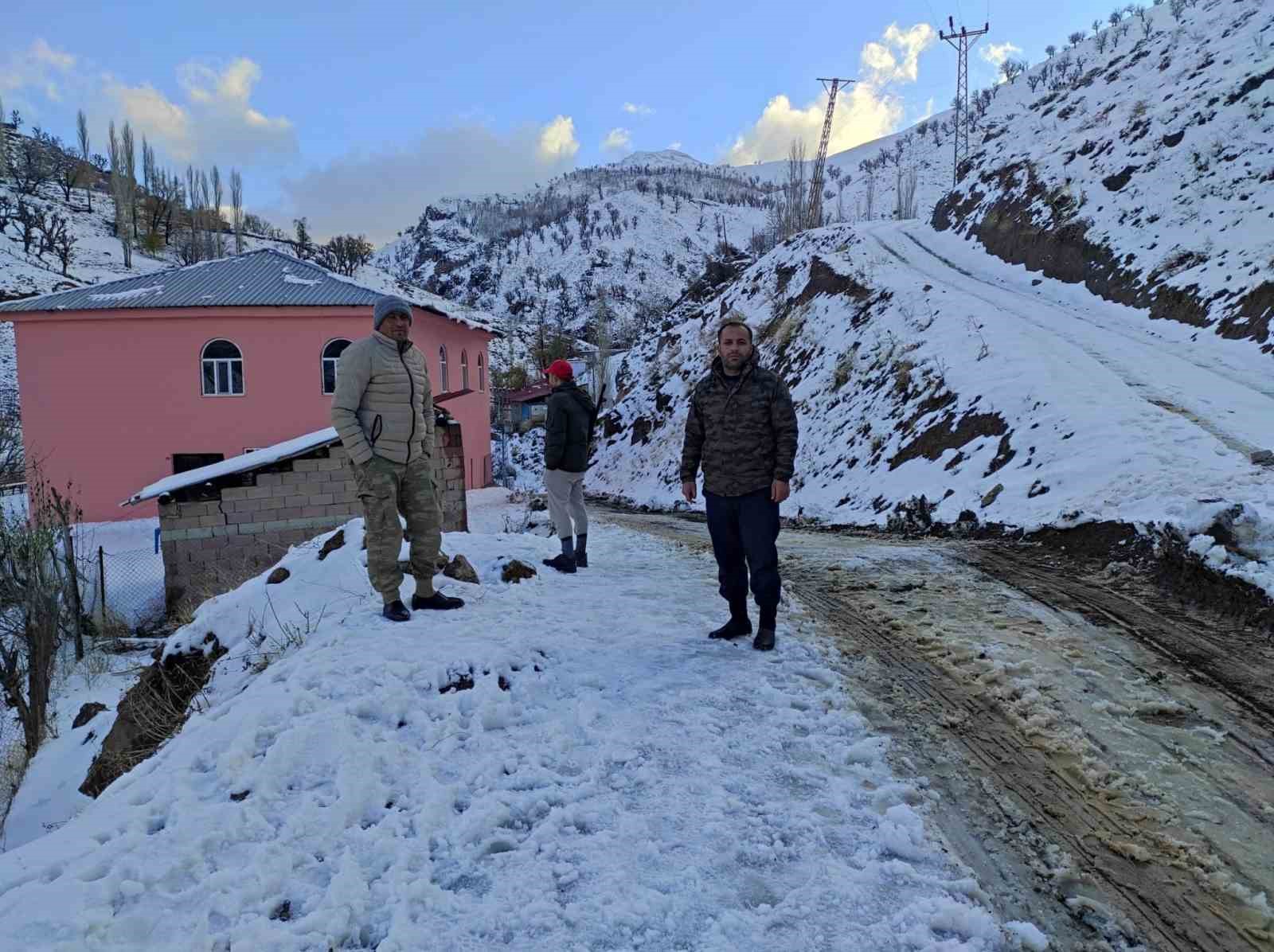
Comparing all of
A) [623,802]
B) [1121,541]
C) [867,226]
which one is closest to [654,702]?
[623,802]

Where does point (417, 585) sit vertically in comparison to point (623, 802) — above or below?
above

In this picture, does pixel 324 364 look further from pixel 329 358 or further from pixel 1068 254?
pixel 1068 254

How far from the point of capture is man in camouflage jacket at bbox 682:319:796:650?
450cm

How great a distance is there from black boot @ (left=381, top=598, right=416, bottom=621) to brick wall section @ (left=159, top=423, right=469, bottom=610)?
320 inches

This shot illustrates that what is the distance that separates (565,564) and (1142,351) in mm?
11108

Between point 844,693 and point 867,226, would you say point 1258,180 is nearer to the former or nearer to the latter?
point 844,693

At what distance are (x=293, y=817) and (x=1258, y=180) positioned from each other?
2063cm

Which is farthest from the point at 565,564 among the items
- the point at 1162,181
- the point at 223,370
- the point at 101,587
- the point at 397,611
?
the point at 1162,181

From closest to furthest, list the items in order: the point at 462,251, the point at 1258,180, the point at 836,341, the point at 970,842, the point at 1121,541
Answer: the point at 970,842
the point at 1121,541
the point at 1258,180
the point at 836,341
the point at 462,251

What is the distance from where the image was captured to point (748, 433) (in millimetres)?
4523

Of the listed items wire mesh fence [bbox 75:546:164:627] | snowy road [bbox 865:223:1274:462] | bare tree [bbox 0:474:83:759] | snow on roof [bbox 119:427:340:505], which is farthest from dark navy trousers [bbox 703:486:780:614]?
wire mesh fence [bbox 75:546:164:627]

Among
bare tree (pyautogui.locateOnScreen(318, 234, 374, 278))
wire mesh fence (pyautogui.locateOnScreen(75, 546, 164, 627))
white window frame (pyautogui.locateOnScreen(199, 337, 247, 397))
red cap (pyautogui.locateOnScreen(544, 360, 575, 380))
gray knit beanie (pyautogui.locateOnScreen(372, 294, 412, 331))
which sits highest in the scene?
bare tree (pyautogui.locateOnScreen(318, 234, 374, 278))

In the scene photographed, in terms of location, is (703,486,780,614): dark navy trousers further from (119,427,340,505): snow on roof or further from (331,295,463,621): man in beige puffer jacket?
(119,427,340,505): snow on roof

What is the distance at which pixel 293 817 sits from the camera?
2.80 m
